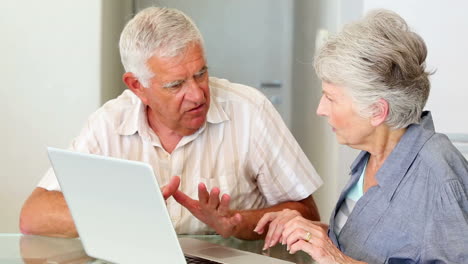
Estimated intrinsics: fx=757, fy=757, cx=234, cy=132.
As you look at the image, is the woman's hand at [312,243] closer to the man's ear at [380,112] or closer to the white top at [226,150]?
the man's ear at [380,112]

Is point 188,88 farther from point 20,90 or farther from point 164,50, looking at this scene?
point 20,90

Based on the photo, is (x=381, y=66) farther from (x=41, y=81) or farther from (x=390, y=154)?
(x=41, y=81)

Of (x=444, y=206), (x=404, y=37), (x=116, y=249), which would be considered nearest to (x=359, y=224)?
(x=444, y=206)

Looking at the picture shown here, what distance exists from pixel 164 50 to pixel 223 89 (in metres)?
0.31

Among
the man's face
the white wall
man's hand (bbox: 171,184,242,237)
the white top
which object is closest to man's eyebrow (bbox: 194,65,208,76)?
the man's face

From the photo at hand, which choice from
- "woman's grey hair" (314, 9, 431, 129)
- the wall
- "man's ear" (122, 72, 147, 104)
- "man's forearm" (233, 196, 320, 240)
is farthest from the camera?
the wall

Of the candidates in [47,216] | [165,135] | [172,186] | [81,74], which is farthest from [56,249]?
[81,74]

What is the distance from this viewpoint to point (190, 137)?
84.4 inches

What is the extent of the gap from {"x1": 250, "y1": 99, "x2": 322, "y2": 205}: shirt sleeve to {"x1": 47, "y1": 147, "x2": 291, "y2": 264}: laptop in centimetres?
49

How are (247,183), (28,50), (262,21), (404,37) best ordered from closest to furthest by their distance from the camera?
(404,37)
(247,183)
(28,50)
(262,21)

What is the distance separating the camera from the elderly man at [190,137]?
2006 millimetres

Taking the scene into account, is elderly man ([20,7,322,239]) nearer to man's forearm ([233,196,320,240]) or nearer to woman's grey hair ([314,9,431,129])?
man's forearm ([233,196,320,240])

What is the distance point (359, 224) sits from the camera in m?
1.67

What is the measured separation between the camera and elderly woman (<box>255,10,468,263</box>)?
149cm
